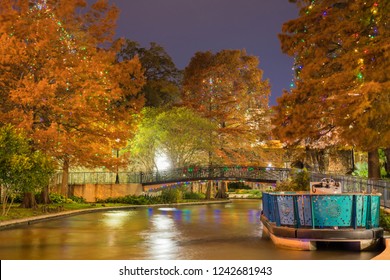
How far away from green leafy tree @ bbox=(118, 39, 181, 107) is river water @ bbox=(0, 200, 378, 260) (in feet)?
129

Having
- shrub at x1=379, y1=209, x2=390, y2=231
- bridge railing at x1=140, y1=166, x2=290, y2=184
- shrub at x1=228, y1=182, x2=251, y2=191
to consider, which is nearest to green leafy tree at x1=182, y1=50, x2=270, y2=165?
bridge railing at x1=140, y1=166, x2=290, y2=184

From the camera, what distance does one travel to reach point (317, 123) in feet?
98.4

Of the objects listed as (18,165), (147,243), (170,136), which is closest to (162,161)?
(170,136)

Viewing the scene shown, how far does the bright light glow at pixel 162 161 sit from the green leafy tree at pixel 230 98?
415 cm

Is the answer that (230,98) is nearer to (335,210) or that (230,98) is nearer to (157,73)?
(157,73)

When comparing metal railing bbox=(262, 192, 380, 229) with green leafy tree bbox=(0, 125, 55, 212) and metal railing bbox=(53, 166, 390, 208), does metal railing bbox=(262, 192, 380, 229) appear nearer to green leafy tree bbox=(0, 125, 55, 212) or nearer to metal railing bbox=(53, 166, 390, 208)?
green leafy tree bbox=(0, 125, 55, 212)

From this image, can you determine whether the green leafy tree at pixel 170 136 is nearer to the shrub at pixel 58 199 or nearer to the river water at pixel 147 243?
the shrub at pixel 58 199

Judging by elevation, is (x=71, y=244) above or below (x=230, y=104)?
below

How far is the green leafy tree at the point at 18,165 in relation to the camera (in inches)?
999

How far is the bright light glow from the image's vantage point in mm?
53100

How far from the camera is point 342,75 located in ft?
80.7
